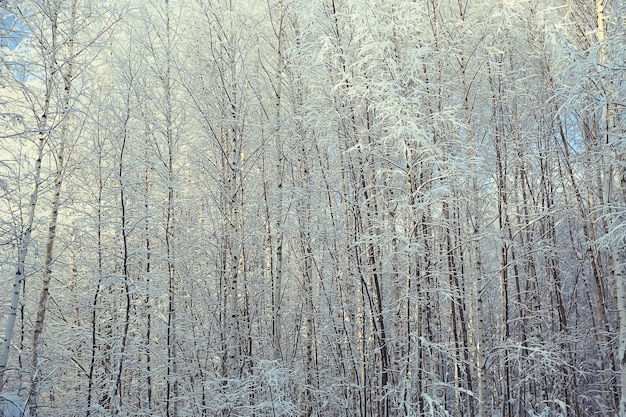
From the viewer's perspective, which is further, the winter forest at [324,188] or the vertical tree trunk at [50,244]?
the vertical tree trunk at [50,244]

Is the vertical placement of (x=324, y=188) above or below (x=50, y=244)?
above

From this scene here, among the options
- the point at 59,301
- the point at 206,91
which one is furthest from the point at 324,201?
the point at 59,301

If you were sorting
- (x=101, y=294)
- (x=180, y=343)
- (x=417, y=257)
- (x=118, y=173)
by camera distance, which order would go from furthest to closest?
A: (x=180, y=343)
(x=101, y=294)
(x=118, y=173)
(x=417, y=257)

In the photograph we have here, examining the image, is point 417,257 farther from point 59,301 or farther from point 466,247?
point 59,301

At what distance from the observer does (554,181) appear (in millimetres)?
8289

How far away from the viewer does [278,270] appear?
625cm

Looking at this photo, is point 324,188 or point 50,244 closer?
point 50,244

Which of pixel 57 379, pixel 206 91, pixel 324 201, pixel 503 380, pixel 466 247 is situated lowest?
pixel 503 380

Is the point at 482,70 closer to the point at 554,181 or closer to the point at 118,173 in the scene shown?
the point at 554,181

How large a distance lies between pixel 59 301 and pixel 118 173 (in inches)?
119

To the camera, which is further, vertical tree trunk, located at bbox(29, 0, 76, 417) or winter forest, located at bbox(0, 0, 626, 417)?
vertical tree trunk, located at bbox(29, 0, 76, 417)

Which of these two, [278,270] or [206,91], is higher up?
[206,91]

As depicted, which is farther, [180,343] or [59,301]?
[180,343]

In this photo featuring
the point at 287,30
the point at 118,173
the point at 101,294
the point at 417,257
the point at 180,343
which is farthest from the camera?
the point at 287,30
